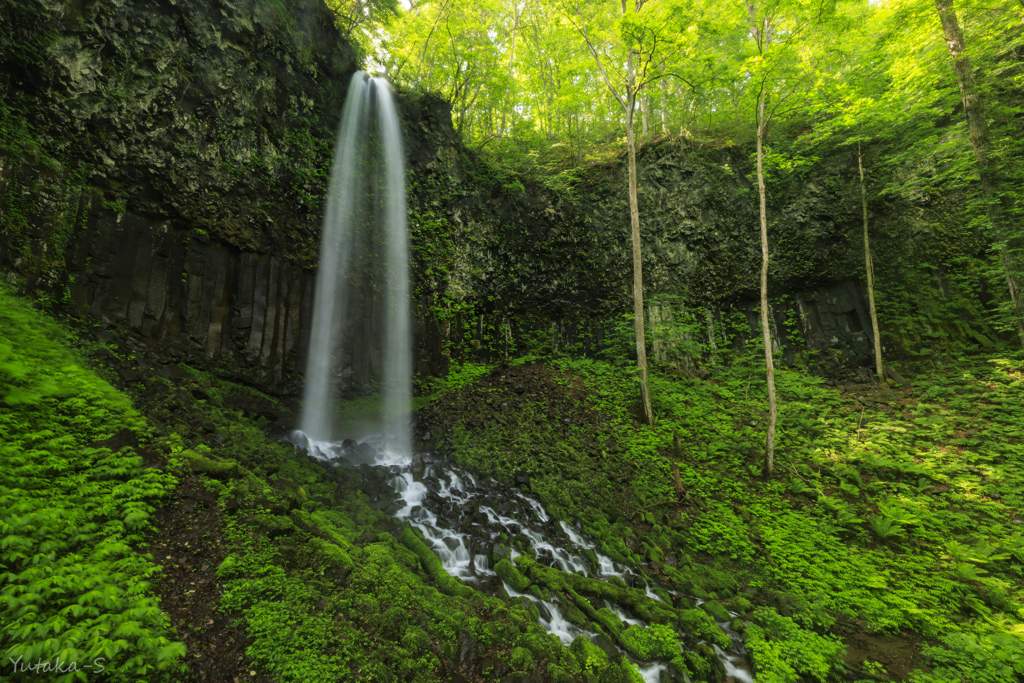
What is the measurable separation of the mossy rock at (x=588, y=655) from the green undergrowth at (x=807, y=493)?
2.09m

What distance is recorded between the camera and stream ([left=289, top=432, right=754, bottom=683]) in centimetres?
502

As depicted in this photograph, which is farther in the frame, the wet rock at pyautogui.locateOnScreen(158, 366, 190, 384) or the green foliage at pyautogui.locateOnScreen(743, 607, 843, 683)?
the wet rock at pyautogui.locateOnScreen(158, 366, 190, 384)

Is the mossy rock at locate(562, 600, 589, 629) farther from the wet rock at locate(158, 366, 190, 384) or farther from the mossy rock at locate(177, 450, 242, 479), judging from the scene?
the wet rock at locate(158, 366, 190, 384)

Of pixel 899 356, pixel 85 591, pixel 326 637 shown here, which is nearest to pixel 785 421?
pixel 899 356

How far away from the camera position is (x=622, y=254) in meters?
15.0

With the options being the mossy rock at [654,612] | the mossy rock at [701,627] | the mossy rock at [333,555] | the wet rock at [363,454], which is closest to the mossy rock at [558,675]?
the mossy rock at [654,612]

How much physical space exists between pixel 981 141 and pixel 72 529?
60.9ft

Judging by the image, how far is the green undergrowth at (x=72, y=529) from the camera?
7.48ft

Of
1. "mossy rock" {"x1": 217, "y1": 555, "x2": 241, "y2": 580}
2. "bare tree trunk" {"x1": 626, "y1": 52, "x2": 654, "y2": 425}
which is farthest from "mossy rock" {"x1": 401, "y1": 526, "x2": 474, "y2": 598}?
"bare tree trunk" {"x1": 626, "y1": 52, "x2": 654, "y2": 425}

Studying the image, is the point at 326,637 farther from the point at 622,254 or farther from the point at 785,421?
the point at 622,254

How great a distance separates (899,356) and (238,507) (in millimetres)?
18122

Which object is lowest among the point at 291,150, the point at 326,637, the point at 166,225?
the point at 326,637

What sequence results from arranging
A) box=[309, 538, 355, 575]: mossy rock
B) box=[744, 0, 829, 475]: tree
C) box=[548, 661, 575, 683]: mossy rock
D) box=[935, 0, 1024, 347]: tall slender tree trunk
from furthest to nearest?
box=[935, 0, 1024, 347]: tall slender tree trunk < box=[744, 0, 829, 475]: tree < box=[309, 538, 355, 575]: mossy rock < box=[548, 661, 575, 683]: mossy rock

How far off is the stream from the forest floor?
0.31 meters
